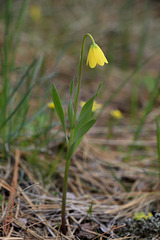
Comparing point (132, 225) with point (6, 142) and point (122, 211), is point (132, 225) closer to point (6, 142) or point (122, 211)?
point (122, 211)

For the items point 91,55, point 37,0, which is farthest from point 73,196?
point 37,0

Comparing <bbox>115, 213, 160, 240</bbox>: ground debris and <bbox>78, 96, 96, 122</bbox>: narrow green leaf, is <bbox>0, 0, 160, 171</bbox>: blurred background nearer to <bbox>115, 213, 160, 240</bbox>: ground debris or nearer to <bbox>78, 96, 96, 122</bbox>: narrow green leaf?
<bbox>78, 96, 96, 122</bbox>: narrow green leaf

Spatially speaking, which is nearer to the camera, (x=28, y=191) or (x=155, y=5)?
(x=28, y=191)

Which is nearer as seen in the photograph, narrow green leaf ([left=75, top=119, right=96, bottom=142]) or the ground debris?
narrow green leaf ([left=75, top=119, right=96, bottom=142])

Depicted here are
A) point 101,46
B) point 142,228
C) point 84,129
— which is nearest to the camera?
point 84,129

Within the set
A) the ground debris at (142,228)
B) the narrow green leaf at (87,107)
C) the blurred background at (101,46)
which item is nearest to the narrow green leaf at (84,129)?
the narrow green leaf at (87,107)

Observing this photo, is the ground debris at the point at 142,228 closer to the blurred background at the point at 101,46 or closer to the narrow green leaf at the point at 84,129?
the narrow green leaf at the point at 84,129

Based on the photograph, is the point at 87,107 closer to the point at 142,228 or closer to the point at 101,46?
the point at 142,228

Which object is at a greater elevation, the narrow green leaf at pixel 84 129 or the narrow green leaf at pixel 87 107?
the narrow green leaf at pixel 87 107

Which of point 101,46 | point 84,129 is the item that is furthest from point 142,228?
point 101,46

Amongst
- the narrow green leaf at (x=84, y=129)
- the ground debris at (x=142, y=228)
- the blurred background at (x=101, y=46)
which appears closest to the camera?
the narrow green leaf at (x=84, y=129)

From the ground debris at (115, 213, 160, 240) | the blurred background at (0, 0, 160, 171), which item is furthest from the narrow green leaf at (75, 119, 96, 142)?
the blurred background at (0, 0, 160, 171)
